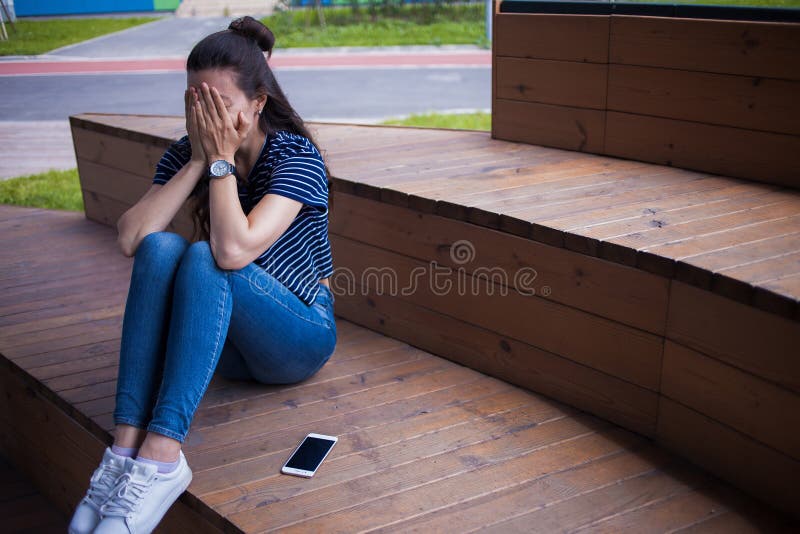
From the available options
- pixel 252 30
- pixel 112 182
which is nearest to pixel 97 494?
pixel 252 30

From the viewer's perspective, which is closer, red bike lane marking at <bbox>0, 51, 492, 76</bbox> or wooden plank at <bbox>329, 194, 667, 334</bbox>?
wooden plank at <bbox>329, 194, 667, 334</bbox>

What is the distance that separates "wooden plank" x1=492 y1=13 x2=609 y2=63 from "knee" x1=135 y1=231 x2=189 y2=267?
161cm

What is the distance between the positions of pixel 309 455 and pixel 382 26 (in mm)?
11322

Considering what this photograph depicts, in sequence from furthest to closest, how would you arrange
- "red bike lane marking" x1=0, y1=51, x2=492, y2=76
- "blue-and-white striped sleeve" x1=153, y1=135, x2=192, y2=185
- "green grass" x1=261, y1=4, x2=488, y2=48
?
1. "green grass" x1=261, y1=4, x2=488, y2=48
2. "red bike lane marking" x1=0, y1=51, x2=492, y2=76
3. "blue-and-white striped sleeve" x1=153, y1=135, x2=192, y2=185

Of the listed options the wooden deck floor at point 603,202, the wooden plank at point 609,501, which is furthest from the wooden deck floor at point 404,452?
the wooden deck floor at point 603,202

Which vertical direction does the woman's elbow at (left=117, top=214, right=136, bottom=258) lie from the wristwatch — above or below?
below

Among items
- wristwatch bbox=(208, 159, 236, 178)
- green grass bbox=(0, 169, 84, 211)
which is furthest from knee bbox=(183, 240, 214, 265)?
green grass bbox=(0, 169, 84, 211)

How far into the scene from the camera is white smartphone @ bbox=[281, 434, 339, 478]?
5.81 ft

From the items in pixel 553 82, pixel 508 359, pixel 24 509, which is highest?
pixel 553 82

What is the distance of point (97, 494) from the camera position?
5.25ft

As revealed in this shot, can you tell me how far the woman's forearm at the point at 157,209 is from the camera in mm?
1870

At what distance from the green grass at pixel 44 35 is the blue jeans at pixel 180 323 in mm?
3517

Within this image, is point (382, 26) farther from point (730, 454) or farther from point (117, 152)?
point (730, 454)

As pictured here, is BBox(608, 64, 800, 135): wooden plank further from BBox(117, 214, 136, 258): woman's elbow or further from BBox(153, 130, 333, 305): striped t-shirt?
BBox(117, 214, 136, 258): woman's elbow
